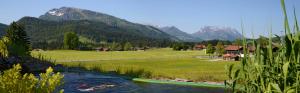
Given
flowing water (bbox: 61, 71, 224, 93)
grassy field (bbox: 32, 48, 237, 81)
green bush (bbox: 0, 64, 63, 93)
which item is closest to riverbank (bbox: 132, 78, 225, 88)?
flowing water (bbox: 61, 71, 224, 93)

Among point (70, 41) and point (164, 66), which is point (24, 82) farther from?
point (70, 41)

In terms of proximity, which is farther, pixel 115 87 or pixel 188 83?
pixel 188 83

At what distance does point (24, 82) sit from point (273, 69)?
3696 mm

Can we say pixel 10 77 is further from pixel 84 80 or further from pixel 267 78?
pixel 84 80

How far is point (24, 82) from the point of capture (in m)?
6.08

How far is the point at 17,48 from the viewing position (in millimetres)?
53938

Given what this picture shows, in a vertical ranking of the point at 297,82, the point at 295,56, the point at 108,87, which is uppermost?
the point at 295,56

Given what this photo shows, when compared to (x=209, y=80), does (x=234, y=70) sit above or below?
above

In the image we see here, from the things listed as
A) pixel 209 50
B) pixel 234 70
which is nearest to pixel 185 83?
pixel 234 70

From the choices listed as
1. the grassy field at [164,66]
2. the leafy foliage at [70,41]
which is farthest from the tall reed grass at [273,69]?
the leafy foliage at [70,41]

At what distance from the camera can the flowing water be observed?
30.9 meters

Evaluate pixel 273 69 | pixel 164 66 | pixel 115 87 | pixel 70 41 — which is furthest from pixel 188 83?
pixel 70 41

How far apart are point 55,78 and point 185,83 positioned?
94.0 ft

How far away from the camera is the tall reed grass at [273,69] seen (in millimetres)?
5365
